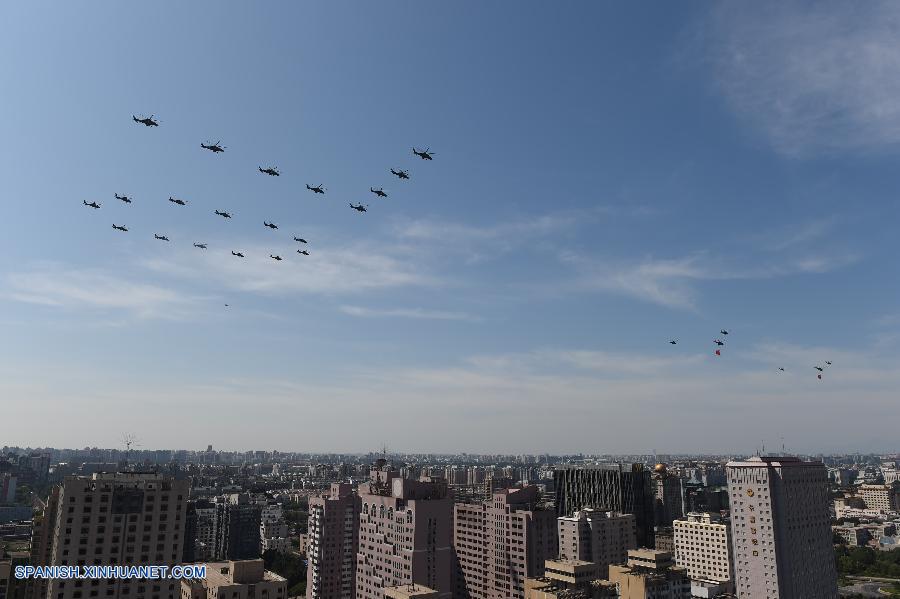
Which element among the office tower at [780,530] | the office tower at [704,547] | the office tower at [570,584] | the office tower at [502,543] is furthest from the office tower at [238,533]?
the office tower at [780,530]

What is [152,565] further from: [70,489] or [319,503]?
[319,503]

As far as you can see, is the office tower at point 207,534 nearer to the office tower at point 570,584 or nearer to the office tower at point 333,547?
the office tower at point 333,547

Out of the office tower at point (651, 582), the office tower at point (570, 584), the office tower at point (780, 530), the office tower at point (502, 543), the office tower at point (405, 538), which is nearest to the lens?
the office tower at point (651, 582)

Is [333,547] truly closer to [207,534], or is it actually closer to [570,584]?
[570,584]

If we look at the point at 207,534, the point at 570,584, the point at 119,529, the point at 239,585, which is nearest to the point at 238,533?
the point at 207,534

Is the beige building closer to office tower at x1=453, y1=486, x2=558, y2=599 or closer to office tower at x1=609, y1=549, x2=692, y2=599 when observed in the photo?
office tower at x1=609, y1=549, x2=692, y2=599
